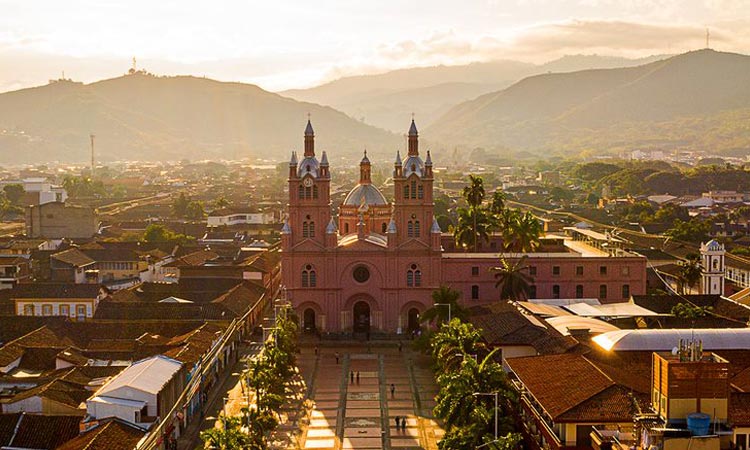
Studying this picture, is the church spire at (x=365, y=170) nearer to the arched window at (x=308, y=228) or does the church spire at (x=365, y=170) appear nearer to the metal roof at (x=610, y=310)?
the arched window at (x=308, y=228)

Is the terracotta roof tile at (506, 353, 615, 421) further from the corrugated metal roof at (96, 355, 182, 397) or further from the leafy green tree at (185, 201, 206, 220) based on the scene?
the leafy green tree at (185, 201, 206, 220)

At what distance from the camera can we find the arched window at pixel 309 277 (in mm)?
76812

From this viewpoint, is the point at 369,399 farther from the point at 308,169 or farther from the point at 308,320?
the point at 308,169

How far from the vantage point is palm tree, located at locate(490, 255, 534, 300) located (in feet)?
250

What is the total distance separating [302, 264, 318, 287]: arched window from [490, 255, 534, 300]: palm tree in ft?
44.7

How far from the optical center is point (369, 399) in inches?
2352

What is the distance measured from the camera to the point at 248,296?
80562 mm

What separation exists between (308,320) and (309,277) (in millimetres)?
3412

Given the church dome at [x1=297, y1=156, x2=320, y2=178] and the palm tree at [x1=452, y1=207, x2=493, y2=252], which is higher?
the church dome at [x1=297, y1=156, x2=320, y2=178]

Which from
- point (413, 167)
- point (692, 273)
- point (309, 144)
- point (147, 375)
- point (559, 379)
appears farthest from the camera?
point (692, 273)

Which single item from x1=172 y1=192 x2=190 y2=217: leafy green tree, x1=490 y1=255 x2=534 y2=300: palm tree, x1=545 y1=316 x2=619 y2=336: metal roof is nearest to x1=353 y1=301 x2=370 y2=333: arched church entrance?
x1=490 y1=255 x2=534 y2=300: palm tree

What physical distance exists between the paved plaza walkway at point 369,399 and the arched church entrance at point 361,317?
393 centimetres

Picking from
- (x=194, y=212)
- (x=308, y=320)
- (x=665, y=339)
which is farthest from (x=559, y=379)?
(x=194, y=212)

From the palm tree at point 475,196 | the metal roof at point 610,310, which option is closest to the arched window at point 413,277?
the metal roof at point 610,310
